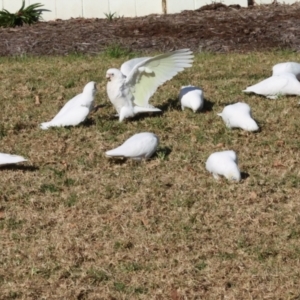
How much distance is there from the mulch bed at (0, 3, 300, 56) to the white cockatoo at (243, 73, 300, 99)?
204 centimetres

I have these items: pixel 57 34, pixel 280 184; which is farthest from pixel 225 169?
pixel 57 34

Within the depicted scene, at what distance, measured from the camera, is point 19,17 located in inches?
432

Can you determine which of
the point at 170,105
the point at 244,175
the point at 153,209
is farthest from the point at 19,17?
the point at 153,209

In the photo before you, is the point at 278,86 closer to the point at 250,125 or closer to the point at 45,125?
the point at 250,125

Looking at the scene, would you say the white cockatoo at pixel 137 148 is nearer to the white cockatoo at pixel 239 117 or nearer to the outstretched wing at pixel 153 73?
the white cockatoo at pixel 239 117

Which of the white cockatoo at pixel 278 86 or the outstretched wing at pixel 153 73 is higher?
the outstretched wing at pixel 153 73

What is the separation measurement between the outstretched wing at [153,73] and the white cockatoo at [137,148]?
3.07 feet

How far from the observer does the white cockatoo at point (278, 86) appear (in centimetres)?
716

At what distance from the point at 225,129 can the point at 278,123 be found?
0.42 meters

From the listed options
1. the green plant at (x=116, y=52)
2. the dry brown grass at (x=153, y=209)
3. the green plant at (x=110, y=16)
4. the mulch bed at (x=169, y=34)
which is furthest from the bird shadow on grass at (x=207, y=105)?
the green plant at (x=110, y=16)

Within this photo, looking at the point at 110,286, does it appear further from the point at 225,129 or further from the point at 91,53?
the point at 91,53

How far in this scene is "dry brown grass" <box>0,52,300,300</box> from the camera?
4.39 meters

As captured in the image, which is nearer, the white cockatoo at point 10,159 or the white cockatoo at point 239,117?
the white cockatoo at point 10,159

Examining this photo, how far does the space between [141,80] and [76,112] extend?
0.57 meters
